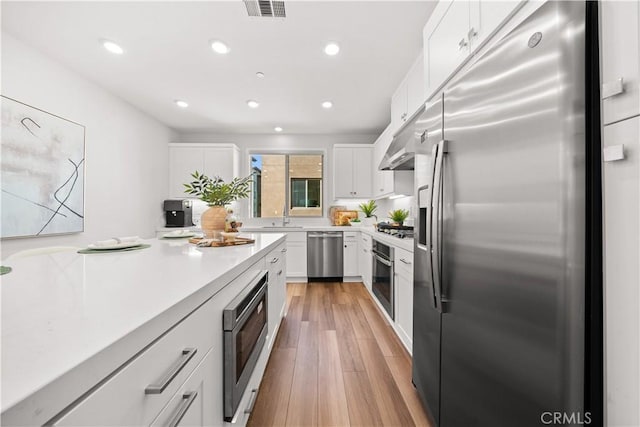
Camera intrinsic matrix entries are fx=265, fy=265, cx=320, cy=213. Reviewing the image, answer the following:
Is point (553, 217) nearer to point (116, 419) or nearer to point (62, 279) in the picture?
point (116, 419)

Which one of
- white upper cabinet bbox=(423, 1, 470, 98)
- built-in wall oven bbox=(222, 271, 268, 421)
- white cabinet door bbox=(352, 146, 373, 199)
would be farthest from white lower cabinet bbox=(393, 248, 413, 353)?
white cabinet door bbox=(352, 146, 373, 199)

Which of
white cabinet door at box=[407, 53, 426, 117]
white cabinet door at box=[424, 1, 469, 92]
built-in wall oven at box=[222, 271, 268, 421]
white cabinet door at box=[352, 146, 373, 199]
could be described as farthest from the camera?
white cabinet door at box=[352, 146, 373, 199]

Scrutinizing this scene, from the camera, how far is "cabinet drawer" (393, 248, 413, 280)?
197 centimetres

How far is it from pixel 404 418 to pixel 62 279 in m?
1.65

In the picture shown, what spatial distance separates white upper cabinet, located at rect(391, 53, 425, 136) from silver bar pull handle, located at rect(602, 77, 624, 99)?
5.27 ft

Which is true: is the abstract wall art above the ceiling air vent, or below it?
below

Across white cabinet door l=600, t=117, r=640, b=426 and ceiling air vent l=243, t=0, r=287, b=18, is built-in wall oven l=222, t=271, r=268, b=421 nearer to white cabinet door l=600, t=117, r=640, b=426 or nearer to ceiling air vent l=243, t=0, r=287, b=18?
white cabinet door l=600, t=117, r=640, b=426

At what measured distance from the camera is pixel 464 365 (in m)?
1.05

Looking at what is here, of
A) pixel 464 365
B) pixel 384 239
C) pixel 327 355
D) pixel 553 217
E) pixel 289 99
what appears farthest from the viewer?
pixel 289 99

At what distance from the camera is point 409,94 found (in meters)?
A: 2.71

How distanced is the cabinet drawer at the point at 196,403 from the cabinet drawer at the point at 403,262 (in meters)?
1.49

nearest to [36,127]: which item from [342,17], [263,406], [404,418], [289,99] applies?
[289,99]

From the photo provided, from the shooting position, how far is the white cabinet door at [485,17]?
3.63 ft

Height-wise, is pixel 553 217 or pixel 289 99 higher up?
pixel 289 99
